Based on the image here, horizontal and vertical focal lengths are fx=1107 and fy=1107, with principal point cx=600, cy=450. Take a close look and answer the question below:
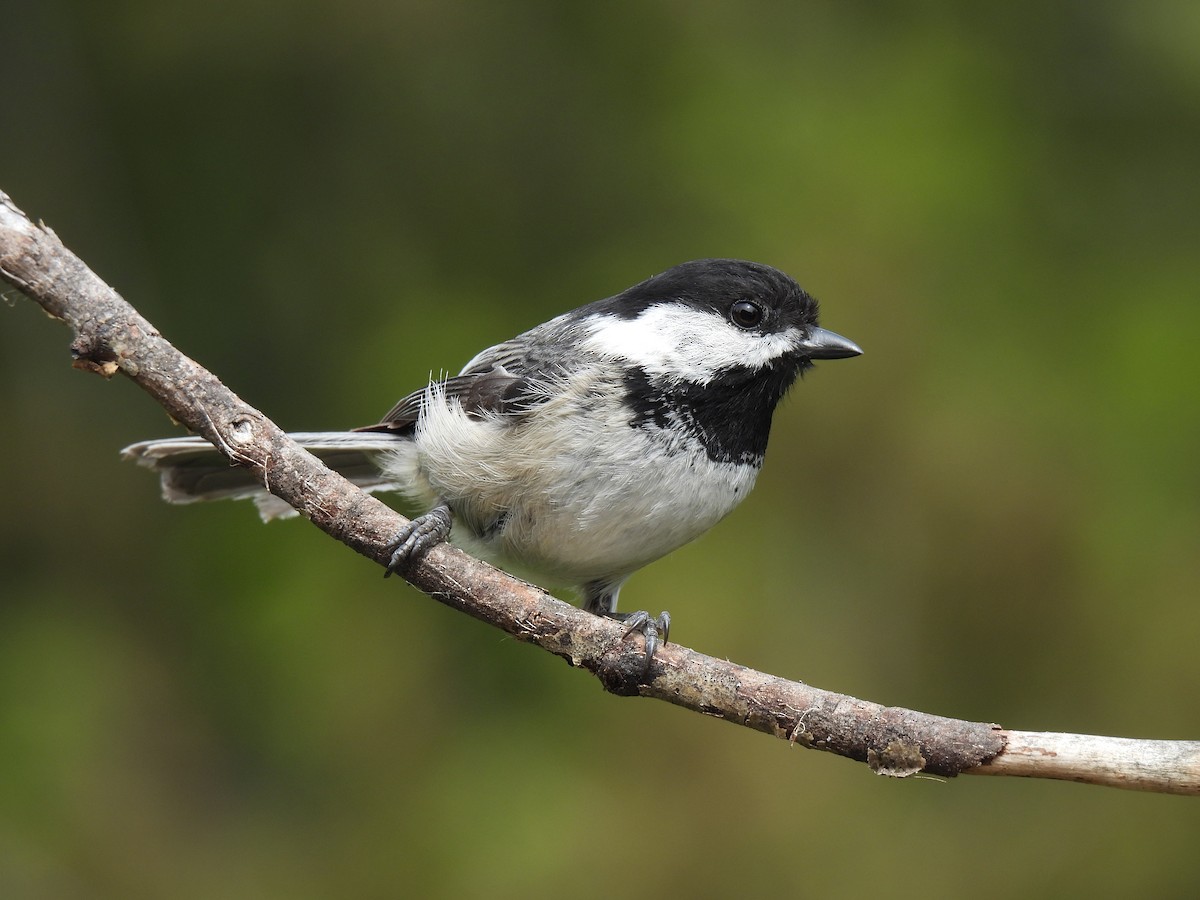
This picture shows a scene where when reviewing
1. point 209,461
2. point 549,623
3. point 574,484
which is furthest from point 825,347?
point 209,461

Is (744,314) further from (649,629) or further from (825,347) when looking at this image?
(649,629)

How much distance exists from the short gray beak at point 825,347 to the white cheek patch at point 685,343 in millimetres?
32

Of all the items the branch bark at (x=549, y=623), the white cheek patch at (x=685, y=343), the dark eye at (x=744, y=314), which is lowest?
the branch bark at (x=549, y=623)

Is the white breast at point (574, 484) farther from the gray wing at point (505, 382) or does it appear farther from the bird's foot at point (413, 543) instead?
the bird's foot at point (413, 543)

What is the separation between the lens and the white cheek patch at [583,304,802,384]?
264 cm

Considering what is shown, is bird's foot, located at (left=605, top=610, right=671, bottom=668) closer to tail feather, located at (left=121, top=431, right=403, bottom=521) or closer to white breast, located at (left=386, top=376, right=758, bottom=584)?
white breast, located at (left=386, top=376, right=758, bottom=584)

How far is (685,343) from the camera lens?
8.75ft

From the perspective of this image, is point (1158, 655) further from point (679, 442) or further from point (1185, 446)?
point (679, 442)

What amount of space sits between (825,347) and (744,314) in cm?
22

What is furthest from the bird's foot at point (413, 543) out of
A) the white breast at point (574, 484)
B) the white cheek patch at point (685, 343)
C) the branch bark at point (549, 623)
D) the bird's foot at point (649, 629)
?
the white cheek patch at point (685, 343)

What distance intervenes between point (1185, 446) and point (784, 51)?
1.96 metres

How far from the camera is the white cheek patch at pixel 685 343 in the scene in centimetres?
264

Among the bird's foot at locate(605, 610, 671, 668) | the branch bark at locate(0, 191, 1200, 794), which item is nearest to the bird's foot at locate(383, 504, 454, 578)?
the branch bark at locate(0, 191, 1200, 794)

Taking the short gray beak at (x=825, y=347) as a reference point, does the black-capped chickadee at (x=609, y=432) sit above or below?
below
